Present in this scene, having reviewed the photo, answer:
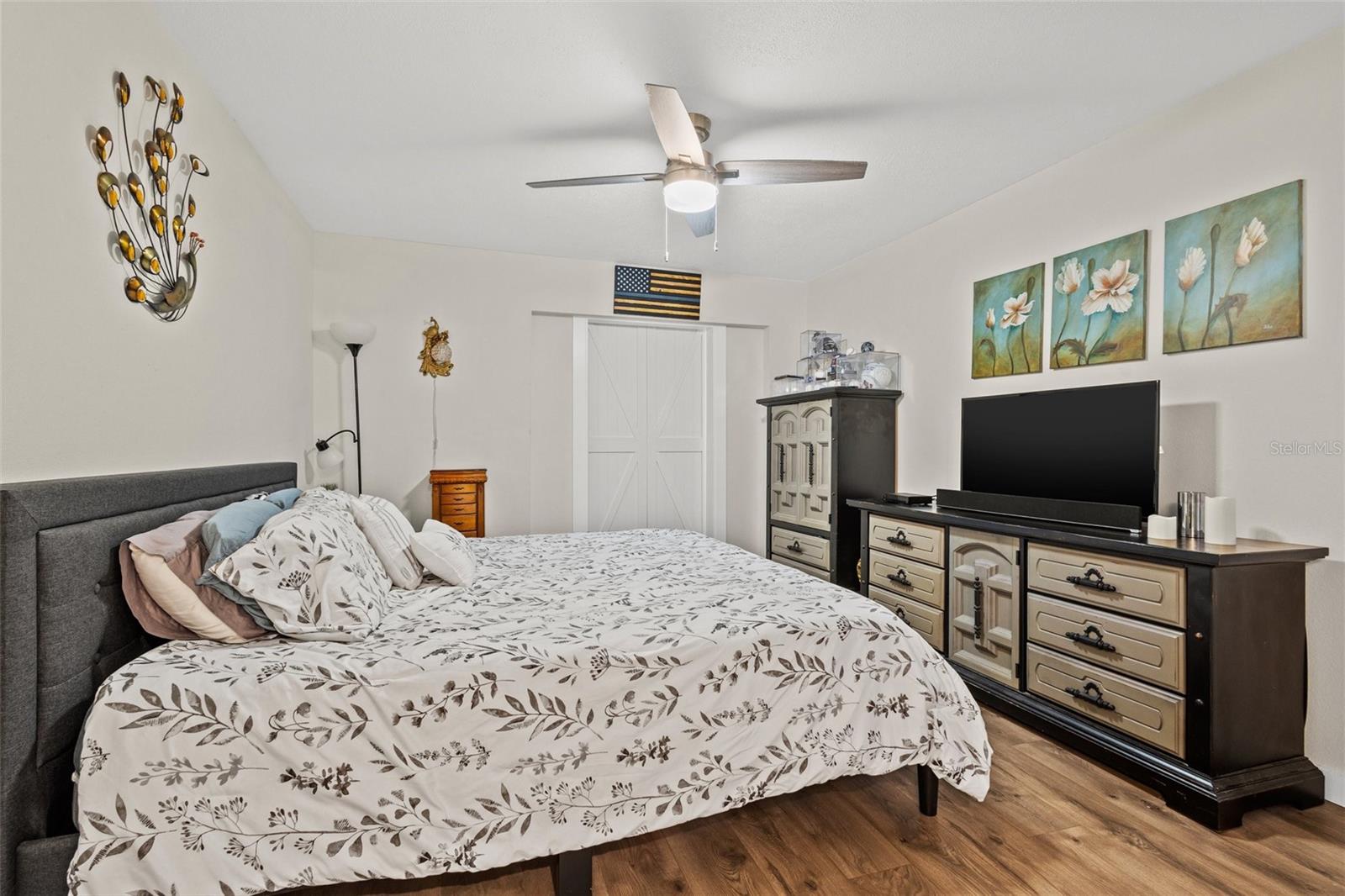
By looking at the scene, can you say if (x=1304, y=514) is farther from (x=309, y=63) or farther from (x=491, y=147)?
(x=309, y=63)

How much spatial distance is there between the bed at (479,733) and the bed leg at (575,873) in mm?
17

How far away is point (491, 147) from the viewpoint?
9.29ft

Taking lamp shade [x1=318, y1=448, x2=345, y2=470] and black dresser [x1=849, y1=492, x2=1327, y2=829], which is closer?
black dresser [x1=849, y1=492, x2=1327, y2=829]

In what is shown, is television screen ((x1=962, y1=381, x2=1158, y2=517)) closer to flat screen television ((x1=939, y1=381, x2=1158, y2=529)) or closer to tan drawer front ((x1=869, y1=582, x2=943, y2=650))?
flat screen television ((x1=939, y1=381, x2=1158, y2=529))

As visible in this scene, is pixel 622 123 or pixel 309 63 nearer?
pixel 309 63

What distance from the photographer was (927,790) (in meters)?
2.00

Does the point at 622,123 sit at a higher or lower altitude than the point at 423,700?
higher

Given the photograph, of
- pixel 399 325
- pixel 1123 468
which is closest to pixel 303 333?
pixel 399 325

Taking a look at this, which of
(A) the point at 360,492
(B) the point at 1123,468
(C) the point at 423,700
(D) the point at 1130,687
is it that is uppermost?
(B) the point at 1123,468

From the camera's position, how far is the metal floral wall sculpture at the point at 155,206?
5.57 feet

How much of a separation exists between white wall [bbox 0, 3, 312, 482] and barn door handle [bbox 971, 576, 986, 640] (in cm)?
324

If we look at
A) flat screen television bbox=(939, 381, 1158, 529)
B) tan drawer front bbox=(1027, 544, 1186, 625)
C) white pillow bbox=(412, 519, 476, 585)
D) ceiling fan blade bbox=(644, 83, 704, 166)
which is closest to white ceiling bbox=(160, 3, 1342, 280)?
ceiling fan blade bbox=(644, 83, 704, 166)

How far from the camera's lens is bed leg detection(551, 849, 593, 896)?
163 cm

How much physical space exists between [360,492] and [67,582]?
286cm
